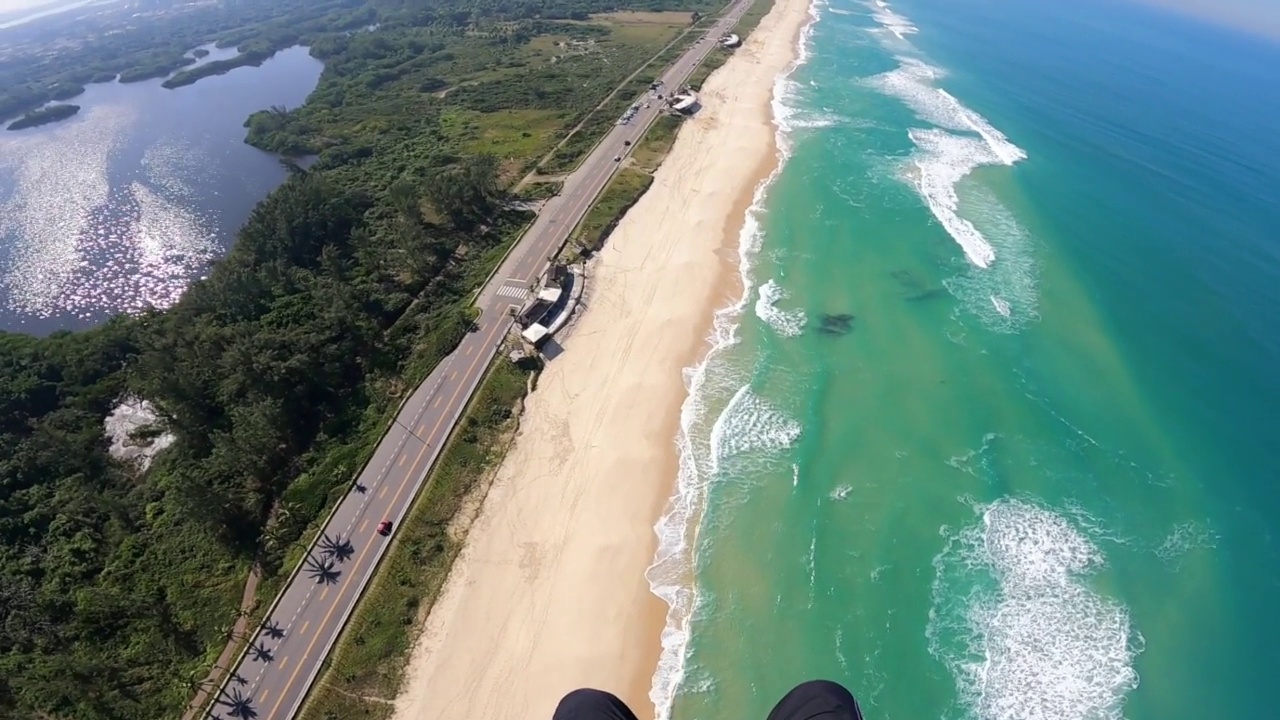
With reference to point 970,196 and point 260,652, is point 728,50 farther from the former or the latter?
point 260,652

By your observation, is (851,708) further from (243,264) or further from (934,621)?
(243,264)

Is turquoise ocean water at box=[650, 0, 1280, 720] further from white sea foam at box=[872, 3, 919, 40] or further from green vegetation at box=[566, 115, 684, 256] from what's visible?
white sea foam at box=[872, 3, 919, 40]

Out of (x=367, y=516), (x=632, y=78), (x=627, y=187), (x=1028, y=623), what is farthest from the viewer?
(x=632, y=78)

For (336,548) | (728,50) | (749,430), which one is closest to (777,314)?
(749,430)

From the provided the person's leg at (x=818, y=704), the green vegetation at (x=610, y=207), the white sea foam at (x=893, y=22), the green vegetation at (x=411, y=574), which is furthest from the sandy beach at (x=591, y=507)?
the white sea foam at (x=893, y=22)

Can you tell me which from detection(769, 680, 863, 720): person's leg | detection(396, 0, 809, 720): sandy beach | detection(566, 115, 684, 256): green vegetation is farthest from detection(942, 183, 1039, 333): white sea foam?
detection(769, 680, 863, 720): person's leg

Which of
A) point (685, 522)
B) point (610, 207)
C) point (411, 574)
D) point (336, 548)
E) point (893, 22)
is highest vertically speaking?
point (893, 22)
